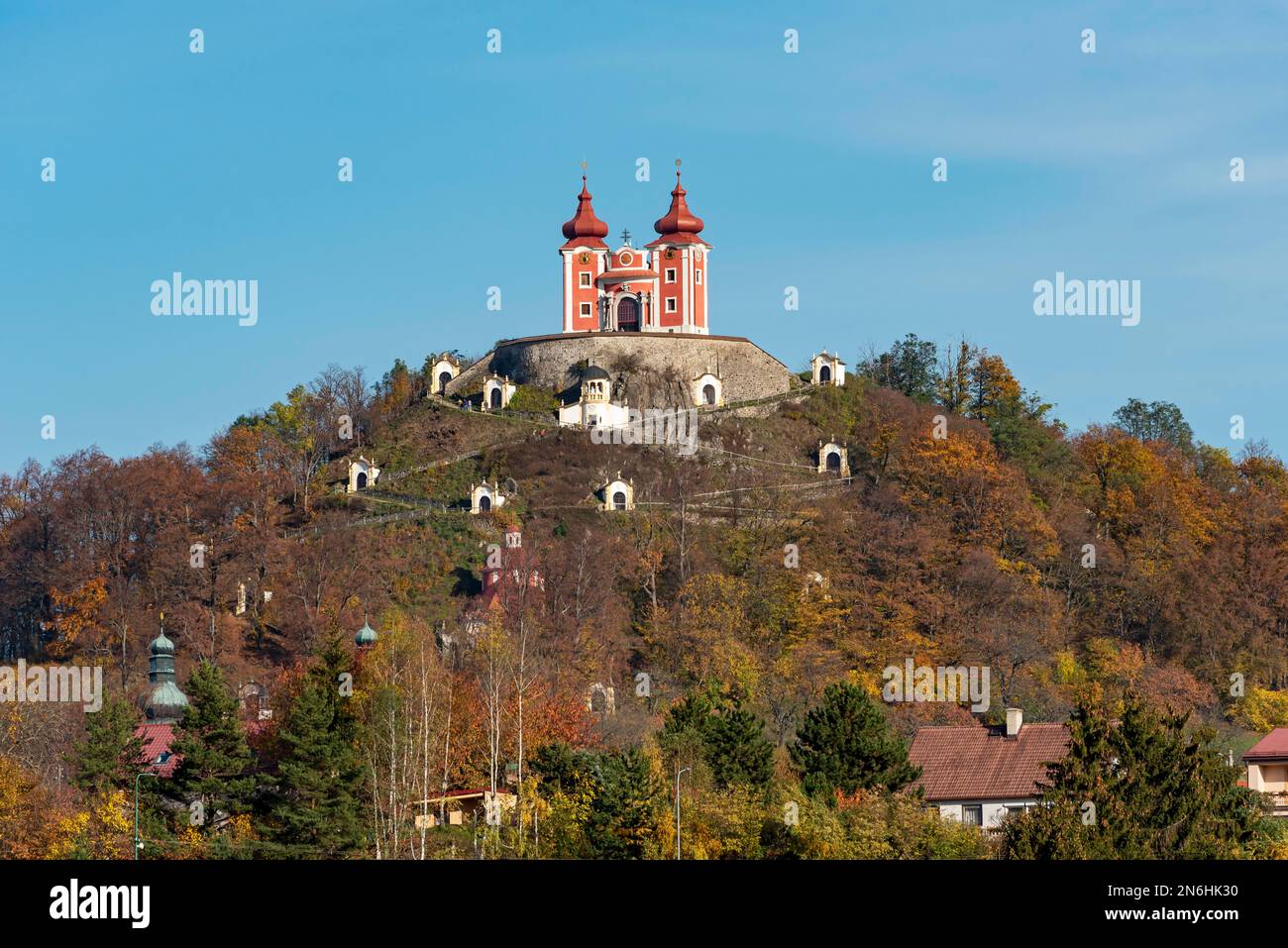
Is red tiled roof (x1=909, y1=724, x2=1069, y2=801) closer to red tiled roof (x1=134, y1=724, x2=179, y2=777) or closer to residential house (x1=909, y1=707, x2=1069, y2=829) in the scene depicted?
residential house (x1=909, y1=707, x2=1069, y2=829)

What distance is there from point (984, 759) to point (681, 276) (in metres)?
68.1

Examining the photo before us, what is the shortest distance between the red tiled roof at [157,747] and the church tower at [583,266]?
51311 millimetres

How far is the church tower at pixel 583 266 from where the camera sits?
12162 centimetres

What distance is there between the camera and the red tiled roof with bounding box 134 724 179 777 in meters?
62.6

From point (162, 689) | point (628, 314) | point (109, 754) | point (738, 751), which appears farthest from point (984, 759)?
point (628, 314)

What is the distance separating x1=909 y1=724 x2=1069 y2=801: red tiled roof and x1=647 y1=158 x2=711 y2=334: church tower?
64592mm

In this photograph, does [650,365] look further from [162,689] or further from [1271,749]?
[1271,749]

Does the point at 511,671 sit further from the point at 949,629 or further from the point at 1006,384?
the point at 1006,384

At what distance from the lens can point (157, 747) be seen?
70250 millimetres

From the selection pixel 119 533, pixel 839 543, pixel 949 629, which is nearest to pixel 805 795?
pixel 949 629

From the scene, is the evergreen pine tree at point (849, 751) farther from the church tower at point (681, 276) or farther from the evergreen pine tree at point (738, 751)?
the church tower at point (681, 276)

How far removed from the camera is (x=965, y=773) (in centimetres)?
5544

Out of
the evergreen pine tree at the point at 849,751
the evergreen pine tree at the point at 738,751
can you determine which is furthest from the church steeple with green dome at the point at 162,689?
the evergreen pine tree at the point at 849,751

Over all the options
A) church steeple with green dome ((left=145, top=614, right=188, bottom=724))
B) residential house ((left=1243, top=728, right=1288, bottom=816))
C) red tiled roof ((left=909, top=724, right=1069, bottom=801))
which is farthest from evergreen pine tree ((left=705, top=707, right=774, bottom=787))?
church steeple with green dome ((left=145, top=614, right=188, bottom=724))
